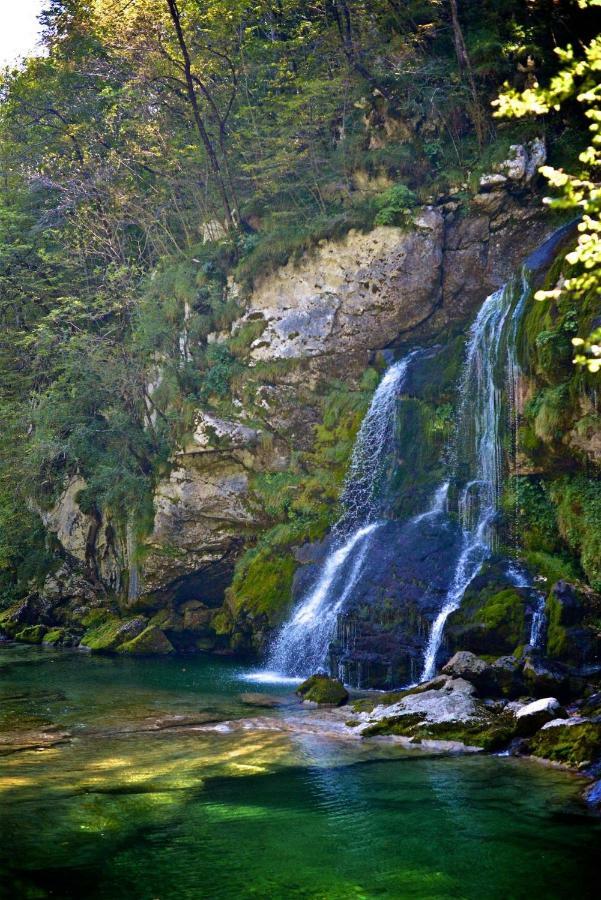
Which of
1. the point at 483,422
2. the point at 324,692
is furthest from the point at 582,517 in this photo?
the point at 324,692

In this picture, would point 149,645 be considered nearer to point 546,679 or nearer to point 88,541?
point 88,541

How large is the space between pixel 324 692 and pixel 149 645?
885cm

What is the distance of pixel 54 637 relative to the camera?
24828 mm

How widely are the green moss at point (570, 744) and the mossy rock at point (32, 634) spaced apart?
17.8m

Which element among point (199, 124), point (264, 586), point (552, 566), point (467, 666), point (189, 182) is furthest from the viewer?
point (189, 182)

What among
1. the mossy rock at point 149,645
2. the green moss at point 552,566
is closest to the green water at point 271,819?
the green moss at point 552,566

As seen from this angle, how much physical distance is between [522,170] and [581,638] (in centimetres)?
1230

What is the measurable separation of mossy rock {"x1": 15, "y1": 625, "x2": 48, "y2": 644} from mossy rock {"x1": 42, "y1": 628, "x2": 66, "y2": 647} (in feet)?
0.87

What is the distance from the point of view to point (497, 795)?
9.59m

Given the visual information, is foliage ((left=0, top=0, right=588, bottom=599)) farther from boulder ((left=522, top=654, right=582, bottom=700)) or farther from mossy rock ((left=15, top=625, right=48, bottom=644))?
boulder ((left=522, top=654, right=582, bottom=700))

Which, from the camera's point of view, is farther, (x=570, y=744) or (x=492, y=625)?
(x=492, y=625)

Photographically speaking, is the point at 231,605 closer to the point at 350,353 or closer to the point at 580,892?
the point at 350,353

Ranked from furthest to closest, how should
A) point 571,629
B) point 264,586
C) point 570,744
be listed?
1. point 264,586
2. point 571,629
3. point 570,744

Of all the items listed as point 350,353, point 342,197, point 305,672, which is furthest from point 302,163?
point 305,672
